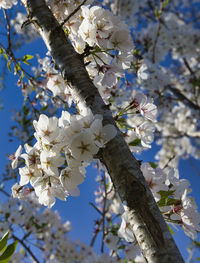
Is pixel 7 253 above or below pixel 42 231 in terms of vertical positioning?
below

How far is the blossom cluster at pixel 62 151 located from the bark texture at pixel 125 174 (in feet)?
0.19

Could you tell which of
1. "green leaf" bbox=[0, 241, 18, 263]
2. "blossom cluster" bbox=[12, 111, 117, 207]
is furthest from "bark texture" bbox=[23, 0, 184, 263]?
"green leaf" bbox=[0, 241, 18, 263]

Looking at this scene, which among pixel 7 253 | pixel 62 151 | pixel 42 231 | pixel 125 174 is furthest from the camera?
pixel 42 231

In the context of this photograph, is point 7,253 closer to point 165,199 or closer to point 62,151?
point 62,151

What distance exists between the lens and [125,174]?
76 centimetres

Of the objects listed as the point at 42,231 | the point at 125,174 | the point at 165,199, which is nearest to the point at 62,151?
the point at 125,174

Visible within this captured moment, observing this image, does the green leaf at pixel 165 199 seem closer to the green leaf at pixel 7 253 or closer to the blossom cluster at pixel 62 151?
the blossom cluster at pixel 62 151

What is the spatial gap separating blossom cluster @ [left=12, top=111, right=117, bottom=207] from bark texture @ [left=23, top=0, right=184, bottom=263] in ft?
0.19

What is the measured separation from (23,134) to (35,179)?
12.9ft

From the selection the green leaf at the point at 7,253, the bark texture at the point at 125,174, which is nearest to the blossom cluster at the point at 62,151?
the bark texture at the point at 125,174

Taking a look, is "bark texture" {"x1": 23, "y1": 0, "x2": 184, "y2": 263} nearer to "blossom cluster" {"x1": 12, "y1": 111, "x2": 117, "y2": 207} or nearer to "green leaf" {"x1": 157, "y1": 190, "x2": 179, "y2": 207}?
"blossom cluster" {"x1": 12, "y1": 111, "x2": 117, "y2": 207}

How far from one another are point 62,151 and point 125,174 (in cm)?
27

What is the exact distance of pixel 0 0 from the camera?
4.92 ft

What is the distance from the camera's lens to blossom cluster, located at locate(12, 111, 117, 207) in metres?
0.81
